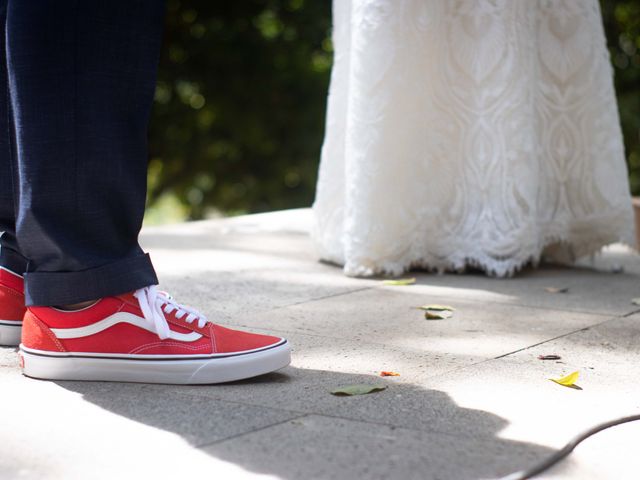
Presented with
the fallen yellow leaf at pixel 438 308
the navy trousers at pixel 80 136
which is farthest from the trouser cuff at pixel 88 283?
the fallen yellow leaf at pixel 438 308

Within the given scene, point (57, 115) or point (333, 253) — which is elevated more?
point (57, 115)

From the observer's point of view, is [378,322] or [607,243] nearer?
[378,322]

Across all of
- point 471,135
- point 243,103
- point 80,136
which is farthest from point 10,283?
point 243,103

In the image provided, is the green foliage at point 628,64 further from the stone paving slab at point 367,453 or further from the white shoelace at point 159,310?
the stone paving slab at point 367,453

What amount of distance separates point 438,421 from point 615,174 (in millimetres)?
1555

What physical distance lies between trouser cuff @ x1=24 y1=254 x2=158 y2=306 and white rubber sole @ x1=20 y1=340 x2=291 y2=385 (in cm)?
9

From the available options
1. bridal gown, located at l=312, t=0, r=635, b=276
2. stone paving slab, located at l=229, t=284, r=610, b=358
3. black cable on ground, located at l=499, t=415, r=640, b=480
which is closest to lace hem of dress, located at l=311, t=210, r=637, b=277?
bridal gown, located at l=312, t=0, r=635, b=276

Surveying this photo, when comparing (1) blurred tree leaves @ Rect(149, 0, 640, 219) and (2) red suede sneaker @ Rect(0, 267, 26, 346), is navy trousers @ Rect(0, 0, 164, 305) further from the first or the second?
(1) blurred tree leaves @ Rect(149, 0, 640, 219)

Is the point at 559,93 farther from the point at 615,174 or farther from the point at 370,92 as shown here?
the point at 370,92

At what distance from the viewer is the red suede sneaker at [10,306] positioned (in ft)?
5.64

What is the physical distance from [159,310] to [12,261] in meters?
0.38

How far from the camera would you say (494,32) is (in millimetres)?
2473

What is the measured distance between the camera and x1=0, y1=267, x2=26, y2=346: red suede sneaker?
5.64 ft

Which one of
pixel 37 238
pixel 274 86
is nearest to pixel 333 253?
pixel 37 238
